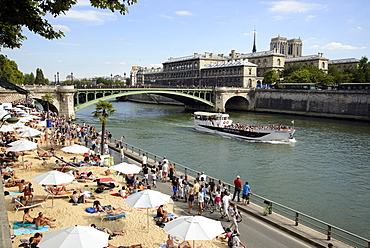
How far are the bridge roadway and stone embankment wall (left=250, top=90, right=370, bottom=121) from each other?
180ft

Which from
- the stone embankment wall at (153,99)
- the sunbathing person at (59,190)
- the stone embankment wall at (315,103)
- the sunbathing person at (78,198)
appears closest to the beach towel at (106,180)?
the sunbathing person at (59,190)

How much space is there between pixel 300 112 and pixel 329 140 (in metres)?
34.3

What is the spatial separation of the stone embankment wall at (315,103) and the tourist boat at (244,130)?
2789 cm

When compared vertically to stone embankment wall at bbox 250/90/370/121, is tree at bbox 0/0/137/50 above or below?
above

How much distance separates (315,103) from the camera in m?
70.6

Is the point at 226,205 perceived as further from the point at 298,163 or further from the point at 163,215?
the point at 298,163

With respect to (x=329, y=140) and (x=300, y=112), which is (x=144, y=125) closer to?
(x=329, y=140)

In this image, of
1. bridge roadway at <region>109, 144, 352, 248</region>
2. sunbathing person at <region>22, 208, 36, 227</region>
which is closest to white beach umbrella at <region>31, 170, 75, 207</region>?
sunbathing person at <region>22, 208, 36, 227</region>

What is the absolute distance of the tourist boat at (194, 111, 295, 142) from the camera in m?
40.0

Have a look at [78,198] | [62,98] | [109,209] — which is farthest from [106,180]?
[62,98]

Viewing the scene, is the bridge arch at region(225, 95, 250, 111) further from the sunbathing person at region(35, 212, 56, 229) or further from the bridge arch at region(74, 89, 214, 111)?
the sunbathing person at region(35, 212, 56, 229)

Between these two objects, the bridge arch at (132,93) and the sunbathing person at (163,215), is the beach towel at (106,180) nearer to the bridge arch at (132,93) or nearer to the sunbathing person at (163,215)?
the sunbathing person at (163,215)

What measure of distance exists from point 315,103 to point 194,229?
67.6 meters

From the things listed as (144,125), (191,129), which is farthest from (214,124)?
(144,125)
